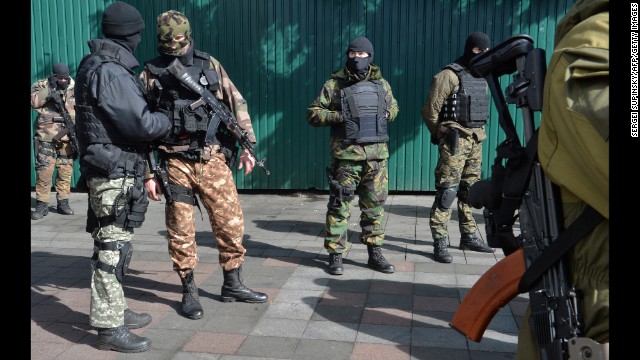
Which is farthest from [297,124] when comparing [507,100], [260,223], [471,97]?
[507,100]

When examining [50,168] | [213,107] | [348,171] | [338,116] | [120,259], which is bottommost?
[50,168]

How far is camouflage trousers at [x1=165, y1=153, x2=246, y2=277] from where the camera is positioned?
3754mm

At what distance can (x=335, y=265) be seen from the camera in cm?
468

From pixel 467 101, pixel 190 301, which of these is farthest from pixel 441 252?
pixel 190 301

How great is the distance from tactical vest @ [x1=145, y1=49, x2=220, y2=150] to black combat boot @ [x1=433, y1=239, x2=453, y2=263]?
251cm

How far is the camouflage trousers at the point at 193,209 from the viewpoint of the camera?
3754 mm

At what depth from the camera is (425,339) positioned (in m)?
3.33

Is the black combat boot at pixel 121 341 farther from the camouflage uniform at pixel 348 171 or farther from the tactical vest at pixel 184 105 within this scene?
the camouflage uniform at pixel 348 171

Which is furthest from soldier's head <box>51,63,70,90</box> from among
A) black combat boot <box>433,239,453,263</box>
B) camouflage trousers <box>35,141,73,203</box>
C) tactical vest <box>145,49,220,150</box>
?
black combat boot <box>433,239,453,263</box>

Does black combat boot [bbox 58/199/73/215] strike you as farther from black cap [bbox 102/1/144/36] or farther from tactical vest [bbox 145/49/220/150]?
black cap [bbox 102/1/144/36]

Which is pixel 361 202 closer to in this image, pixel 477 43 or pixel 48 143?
pixel 477 43

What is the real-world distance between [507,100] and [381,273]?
9.95 feet

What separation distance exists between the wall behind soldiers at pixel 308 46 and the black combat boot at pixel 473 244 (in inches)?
117

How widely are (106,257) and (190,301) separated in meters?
0.80
